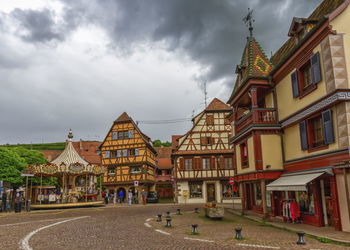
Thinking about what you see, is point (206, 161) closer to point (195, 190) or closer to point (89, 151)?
point (195, 190)

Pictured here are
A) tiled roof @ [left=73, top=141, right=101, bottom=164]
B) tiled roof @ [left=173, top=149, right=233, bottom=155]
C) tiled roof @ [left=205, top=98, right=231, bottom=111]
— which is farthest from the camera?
tiled roof @ [left=73, top=141, right=101, bottom=164]

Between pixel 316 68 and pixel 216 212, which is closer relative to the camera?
pixel 316 68

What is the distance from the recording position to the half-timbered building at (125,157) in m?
41.6

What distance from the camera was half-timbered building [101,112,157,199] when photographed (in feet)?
137

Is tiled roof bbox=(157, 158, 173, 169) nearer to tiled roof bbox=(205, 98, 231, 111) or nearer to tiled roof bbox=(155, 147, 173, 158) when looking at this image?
tiled roof bbox=(155, 147, 173, 158)

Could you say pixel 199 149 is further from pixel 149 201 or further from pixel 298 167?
pixel 298 167

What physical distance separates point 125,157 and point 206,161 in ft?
38.0

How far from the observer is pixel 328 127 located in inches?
487

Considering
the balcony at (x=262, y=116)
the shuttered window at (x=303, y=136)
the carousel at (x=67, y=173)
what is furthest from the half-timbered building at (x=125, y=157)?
the shuttered window at (x=303, y=136)

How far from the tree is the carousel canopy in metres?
1.31

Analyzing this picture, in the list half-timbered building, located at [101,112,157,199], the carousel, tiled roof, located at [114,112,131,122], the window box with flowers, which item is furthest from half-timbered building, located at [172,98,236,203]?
the window box with flowers

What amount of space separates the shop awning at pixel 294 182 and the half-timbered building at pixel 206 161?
2089 cm

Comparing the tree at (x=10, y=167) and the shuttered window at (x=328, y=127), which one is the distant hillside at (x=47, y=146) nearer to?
the tree at (x=10, y=167)

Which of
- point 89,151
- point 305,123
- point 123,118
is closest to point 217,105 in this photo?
point 123,118
